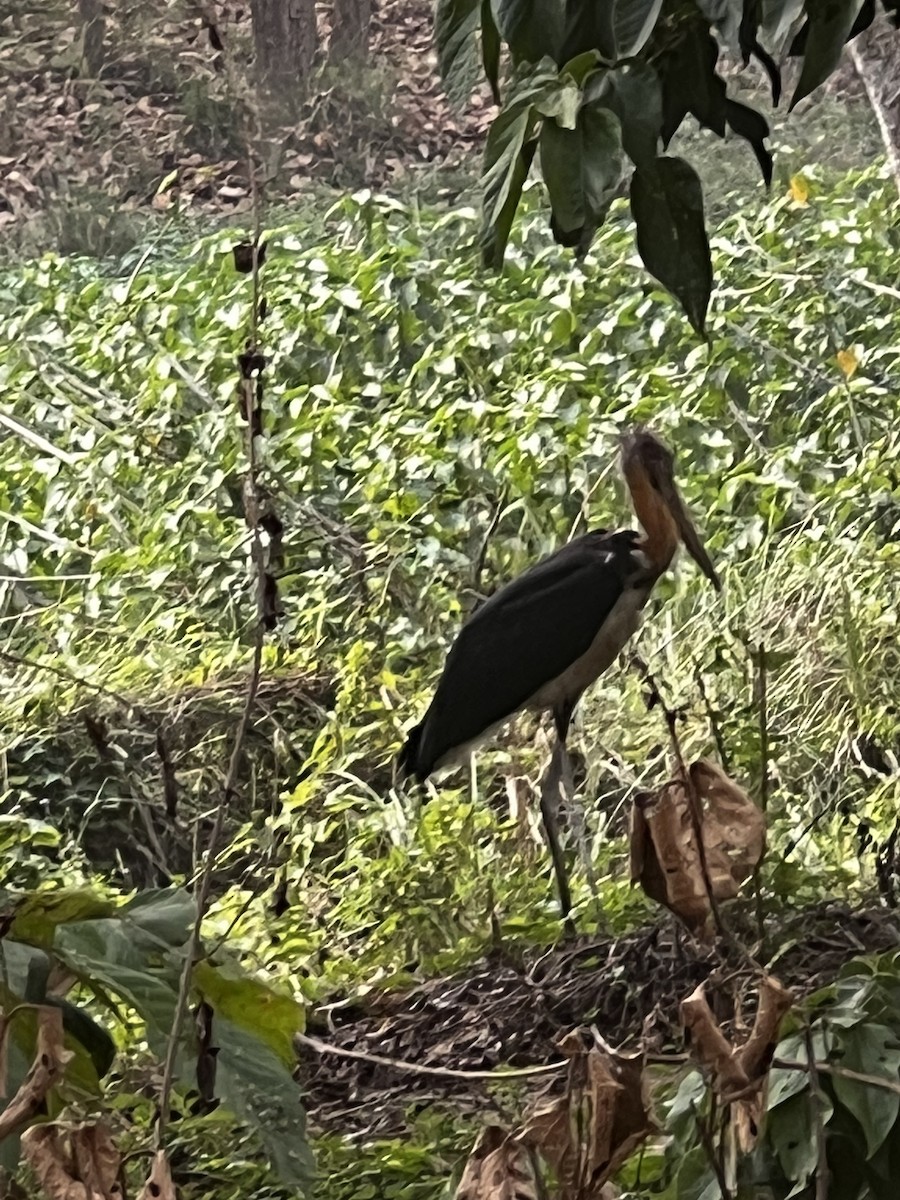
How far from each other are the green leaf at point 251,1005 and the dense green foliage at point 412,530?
88cm

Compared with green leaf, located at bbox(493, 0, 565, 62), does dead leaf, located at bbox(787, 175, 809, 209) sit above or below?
below

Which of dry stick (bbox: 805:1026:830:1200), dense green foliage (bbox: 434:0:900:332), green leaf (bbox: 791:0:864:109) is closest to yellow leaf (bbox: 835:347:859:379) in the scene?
dense green foliage (bbox: 434:0:900:332)

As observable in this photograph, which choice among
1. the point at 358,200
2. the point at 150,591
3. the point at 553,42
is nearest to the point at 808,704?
the point at 150,591

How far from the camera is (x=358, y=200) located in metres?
2.71

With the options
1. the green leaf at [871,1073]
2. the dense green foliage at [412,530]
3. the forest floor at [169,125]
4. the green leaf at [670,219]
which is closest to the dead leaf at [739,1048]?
the green leaf at [871,1073]

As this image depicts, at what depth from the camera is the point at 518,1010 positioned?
163cm

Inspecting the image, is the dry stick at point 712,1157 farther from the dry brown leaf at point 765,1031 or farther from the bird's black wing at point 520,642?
the bird's black wing at point 520,642

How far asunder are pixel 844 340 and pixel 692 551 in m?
0.75

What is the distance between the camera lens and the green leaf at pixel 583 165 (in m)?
0.81

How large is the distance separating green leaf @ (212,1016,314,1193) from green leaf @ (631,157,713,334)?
426 millimetres

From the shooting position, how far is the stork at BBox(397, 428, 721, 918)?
189 cm

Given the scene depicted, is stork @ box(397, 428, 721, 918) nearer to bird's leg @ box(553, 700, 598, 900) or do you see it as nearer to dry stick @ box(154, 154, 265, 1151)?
bird's leg @ box(553, 700, 598, 900)

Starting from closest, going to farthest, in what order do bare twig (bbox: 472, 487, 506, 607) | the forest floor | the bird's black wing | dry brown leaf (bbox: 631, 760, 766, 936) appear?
1. dry brown leaf (bbox: 631, 760, 766, 936)
2. the bird's black wing
3. bare twig (bbox: 472, 487, 506, 607)
4. the forest floor

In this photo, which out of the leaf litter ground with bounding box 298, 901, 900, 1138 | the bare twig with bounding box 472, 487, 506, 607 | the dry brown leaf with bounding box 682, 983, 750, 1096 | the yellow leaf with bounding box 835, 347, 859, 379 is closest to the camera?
the dry brown leaf with bounding box 682, 983, 750, 1096
